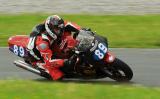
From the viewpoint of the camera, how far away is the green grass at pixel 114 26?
17.6 metres

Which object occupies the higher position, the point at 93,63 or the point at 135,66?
the point at 93,63

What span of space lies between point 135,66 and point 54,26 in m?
2.54

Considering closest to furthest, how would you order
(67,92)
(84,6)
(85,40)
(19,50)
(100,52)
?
1. (67,92)
2. (100,52)
3. (85,40)
4. (19,50)
5. (84,6)

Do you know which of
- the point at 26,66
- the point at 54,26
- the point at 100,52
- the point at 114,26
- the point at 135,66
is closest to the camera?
the point at 100,52

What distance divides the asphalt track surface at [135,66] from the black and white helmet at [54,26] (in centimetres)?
124

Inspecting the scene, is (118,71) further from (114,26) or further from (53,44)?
(114,26)

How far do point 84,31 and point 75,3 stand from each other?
11851 mm

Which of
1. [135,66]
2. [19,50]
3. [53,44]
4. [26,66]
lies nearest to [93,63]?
[53,44]

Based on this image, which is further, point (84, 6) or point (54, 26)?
point (84, 6)

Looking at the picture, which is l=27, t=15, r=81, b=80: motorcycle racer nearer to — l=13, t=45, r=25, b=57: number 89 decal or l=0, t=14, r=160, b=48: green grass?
l=13, t=45, r=25, b=57: number 89 decal

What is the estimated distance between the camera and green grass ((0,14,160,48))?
17.6 meters

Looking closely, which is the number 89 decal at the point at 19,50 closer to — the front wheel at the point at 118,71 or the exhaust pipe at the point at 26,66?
the exhaust pipe at the point at 26,66

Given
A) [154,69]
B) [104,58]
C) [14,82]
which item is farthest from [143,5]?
[14,82]

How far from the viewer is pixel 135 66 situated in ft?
48.4
